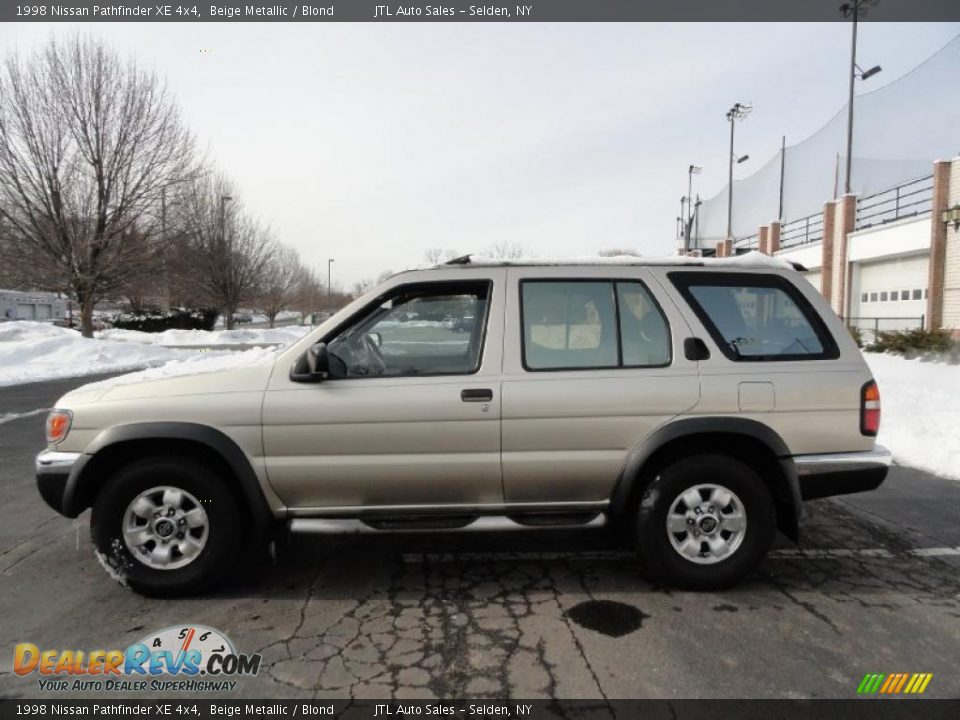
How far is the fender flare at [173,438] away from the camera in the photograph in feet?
10.4

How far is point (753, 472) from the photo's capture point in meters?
3.37

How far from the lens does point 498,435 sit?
326 cm

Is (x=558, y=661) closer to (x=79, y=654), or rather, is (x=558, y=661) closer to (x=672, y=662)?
(x=672, y=662)

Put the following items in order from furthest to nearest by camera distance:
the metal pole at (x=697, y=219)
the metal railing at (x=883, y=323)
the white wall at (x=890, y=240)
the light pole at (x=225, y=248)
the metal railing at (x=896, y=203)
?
the metal pole at (x=697, y=219)
the light pole at (x=225, y=248)
the metal railing at (x=896, y=203)
the metal railing at (x=883, y=323)
the white wall at (x=890, y=240)

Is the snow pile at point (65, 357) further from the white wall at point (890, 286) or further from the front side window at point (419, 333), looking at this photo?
the white wall at point (890, 286)

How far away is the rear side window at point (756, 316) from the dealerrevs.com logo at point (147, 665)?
3101 mm

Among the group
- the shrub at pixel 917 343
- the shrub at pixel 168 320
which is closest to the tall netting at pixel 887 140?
the shrub at pixel 917 343

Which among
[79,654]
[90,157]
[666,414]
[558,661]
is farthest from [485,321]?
[90,157]

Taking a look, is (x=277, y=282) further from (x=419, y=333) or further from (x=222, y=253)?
(x=419, y=333)

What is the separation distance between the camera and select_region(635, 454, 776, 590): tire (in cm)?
332

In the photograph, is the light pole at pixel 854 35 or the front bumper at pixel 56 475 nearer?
the front bumper at pixel 56 475
